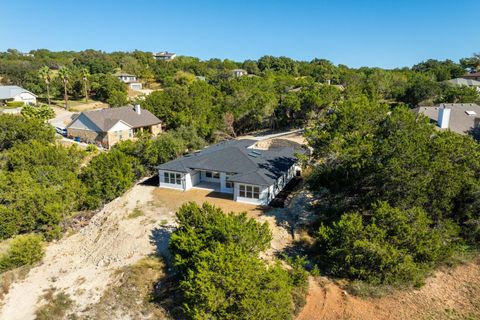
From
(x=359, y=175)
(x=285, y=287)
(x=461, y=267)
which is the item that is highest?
(x=359, y=175)

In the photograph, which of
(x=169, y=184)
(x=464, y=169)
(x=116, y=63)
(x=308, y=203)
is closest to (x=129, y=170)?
(x=169, y=184)

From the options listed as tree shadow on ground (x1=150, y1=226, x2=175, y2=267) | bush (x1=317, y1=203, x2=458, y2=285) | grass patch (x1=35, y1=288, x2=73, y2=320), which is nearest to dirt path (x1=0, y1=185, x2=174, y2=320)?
tree shadow on ground (x1=150, y1=226, x2=175, y2=267)

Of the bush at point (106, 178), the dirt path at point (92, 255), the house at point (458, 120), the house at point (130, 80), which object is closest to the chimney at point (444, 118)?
the house at point (458, 120)

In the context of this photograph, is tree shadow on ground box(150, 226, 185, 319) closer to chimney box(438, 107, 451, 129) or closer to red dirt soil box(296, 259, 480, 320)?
red dirt soil box(296, 259, 480, 320)

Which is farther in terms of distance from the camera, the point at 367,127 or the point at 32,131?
the point at 32,131

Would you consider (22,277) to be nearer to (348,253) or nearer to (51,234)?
(51,234)

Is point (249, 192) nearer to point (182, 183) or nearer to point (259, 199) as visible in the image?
point (259, 199)
